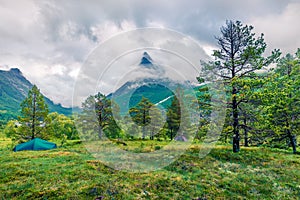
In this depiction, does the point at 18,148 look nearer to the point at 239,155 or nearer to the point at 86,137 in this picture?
the point at 86,137

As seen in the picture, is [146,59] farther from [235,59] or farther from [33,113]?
[33,113]

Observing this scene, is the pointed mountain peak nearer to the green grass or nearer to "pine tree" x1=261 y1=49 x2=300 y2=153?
the green grass

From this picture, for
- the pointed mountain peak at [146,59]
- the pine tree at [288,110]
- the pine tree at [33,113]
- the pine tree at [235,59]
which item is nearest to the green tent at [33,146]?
the pine tree at [33,113]

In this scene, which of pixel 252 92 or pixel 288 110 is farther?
pixel 288 110

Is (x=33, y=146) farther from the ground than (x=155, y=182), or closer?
closer

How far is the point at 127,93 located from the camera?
16500 millimetres

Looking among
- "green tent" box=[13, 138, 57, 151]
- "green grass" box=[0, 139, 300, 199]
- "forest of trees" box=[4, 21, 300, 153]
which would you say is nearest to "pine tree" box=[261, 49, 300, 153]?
"forest of trees" box=[4, 21, 300, 153]

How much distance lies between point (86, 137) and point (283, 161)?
3413cm

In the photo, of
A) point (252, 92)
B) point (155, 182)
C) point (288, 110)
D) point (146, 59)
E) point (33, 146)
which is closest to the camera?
point (155, 182)

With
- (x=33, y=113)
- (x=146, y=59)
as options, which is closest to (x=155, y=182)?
(x=146, y=59)

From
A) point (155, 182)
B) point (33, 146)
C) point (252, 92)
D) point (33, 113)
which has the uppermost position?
point (252, 92)

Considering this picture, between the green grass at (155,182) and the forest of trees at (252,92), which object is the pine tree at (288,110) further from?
the green grass at (155,182)

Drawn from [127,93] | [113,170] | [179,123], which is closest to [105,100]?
[179,123]

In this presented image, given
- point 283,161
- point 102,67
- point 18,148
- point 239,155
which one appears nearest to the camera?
point 102,67
